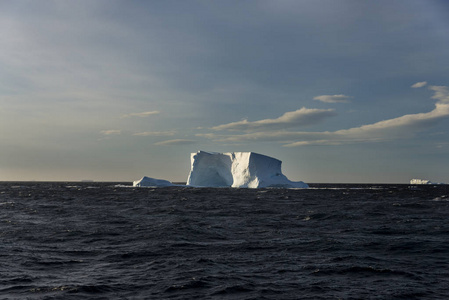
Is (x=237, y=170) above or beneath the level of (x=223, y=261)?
above

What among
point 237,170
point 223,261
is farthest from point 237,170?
point 223,261

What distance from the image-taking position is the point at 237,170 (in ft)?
265

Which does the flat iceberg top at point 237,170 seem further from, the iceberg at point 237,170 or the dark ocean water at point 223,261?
the dark ocean water at point 223,261

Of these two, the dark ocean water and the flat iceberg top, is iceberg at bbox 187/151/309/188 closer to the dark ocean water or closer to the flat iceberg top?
the flat iceberg top

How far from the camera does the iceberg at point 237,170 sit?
77062mm

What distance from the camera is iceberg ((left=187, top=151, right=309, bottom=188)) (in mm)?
77062

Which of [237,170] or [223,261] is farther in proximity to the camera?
[237,170]

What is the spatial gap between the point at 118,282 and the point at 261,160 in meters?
66.6

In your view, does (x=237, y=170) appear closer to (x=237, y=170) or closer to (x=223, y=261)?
(x=237, y=170)

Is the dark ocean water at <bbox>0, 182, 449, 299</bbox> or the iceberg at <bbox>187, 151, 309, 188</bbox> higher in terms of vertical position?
the iceberg at <bbox>187, 151, 309, 188</bbox>

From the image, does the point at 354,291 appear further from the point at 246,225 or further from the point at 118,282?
the point at 246,225

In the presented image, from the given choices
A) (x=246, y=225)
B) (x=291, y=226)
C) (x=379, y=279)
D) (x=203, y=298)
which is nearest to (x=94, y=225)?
(x=246, y=225)

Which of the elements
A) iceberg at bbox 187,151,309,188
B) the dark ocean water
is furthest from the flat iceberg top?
the dark ocean water

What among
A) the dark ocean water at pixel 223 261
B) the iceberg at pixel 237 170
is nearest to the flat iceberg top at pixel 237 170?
the iceberg at pixel 237 170
